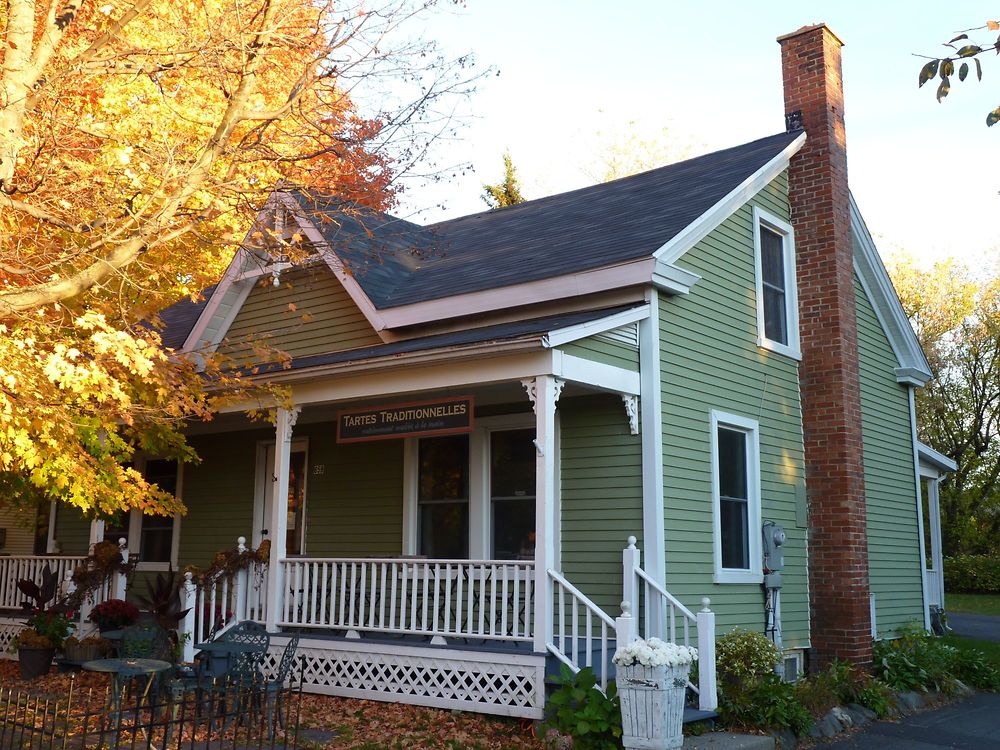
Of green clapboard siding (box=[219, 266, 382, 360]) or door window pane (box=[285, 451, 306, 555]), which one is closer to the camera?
green clapboard siding (box=[219, 266, 382, 360])

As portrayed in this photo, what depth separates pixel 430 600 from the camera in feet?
39.4

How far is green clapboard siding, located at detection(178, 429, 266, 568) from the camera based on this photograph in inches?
595

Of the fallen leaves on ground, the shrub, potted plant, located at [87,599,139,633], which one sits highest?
potted plant, located at [87,599,139,633]

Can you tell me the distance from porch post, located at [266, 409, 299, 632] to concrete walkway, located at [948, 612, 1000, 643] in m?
14.4

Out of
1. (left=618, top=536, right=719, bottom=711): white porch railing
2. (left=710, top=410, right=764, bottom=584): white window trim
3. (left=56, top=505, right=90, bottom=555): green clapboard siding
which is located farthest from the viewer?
(left=56, top=505, right=90, bottom=555): green clapboard siding

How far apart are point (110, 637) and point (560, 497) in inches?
222

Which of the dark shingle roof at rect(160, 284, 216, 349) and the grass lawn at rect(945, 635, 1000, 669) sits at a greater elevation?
the dark shingle roof at rect(160, 284, 216, 349)

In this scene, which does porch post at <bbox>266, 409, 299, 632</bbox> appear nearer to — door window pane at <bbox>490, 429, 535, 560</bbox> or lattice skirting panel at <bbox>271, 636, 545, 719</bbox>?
lattice skirting panel at <bbox>271, 636, 545, 719</bbox>

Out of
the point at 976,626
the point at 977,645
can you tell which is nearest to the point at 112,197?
the point at 977,645

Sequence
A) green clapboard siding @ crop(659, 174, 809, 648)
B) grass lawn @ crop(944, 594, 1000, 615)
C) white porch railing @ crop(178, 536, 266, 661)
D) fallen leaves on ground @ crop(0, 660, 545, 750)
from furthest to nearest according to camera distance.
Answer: grass lawn @ crop(944, 594, 1000, 615), white porch railing @ crop(178, 536, 266, 661), green clapboard siding @ crop(659, 174, 809, 648), fallen leaves on ground @ crop(0, 660, 545, 750)

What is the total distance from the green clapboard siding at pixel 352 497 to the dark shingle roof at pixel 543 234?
208 centimetres

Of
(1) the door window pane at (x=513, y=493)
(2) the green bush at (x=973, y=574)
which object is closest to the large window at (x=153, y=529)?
(1) the door window pane at (x=513, y=493)

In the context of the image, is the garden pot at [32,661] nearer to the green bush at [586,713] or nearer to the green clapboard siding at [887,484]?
the green bush at [586,713]

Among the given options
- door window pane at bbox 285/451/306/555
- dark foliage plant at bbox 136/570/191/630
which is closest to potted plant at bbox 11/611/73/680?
dark foliage plant at bbox 136/570/191/630
